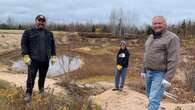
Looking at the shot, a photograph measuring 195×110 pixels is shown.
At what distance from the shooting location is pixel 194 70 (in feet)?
67.6

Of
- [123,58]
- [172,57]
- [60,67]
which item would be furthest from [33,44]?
[60,67]

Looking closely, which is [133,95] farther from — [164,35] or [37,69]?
[164,35]

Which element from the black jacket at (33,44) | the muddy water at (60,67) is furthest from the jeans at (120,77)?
the muddy water at (60,67)

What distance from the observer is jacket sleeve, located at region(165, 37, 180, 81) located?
23.8 ft

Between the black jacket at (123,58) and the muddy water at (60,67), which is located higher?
the black jacket at (123,58)

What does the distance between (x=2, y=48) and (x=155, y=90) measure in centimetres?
4869

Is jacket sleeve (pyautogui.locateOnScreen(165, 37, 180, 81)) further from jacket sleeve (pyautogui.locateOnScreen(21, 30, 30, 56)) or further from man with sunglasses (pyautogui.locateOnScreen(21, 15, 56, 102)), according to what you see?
jacket sleeve (pyautogui.locateOnScreen(21, 30, 30, 56))

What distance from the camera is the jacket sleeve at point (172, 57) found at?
724 cm

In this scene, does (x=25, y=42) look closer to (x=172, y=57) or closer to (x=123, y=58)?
(x=172, y=57)

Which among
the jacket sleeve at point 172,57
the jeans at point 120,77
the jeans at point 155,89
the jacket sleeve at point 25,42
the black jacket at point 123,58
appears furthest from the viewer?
the jeans at point 120,77

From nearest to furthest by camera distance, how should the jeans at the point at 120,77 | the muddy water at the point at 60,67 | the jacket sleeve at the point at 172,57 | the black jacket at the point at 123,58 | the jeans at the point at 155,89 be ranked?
the jacket sleeve at the point at 172,57 < the jeans at the point at 155,89 < the black jacket at the point at 123,58 < the jeans at the point at 120,77 < the muddy water at the point at 60,67

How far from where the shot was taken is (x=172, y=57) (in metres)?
7.29

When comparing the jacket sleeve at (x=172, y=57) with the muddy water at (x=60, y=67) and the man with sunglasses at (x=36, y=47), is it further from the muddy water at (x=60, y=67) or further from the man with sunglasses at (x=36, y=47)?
the muddy water at (x=60, y=67)

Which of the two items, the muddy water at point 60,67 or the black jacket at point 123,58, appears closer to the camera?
the black jacket at point 123,58
